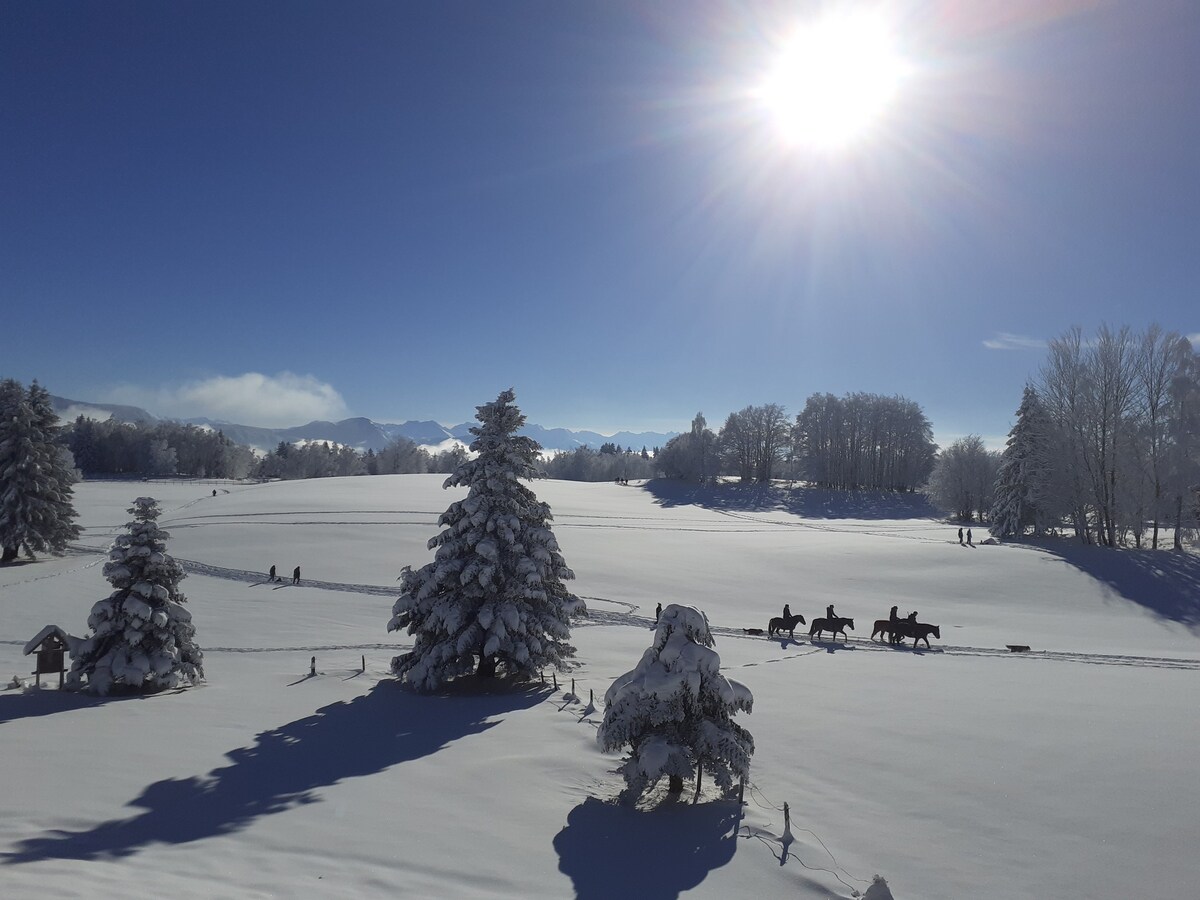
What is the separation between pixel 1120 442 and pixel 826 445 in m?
62.9

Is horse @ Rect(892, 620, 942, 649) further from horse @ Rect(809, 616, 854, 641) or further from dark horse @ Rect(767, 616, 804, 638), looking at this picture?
dark horse @ Rect(767, 616, 804, 638)

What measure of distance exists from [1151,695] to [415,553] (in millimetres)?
35593

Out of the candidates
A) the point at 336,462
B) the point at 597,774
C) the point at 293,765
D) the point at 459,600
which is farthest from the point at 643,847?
the point at 336,462

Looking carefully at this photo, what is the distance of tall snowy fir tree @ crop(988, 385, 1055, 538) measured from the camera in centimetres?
4481

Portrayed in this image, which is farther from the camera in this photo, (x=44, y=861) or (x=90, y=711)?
(x=90, y=711)

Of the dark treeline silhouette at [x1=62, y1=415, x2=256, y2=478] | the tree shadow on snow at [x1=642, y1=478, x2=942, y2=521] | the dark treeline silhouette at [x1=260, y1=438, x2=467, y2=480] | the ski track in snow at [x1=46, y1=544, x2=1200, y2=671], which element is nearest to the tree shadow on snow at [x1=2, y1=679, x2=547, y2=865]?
the ski track in snow at [x1=46, y1=544, x2=1200, y2=671]

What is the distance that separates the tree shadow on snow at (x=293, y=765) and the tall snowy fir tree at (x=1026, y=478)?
43252 millimetres

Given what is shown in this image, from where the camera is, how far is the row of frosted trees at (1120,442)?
3894cm

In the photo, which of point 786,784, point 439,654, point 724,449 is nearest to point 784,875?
point 786,784

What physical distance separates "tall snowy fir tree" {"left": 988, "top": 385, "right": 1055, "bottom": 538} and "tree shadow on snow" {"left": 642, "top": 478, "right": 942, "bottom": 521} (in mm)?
26444

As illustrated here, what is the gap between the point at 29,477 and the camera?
3919 cm

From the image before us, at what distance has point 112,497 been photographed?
73312 millimetres

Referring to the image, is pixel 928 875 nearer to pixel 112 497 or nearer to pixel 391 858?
pixel 391 858

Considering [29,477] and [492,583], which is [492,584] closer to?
[492,583]
